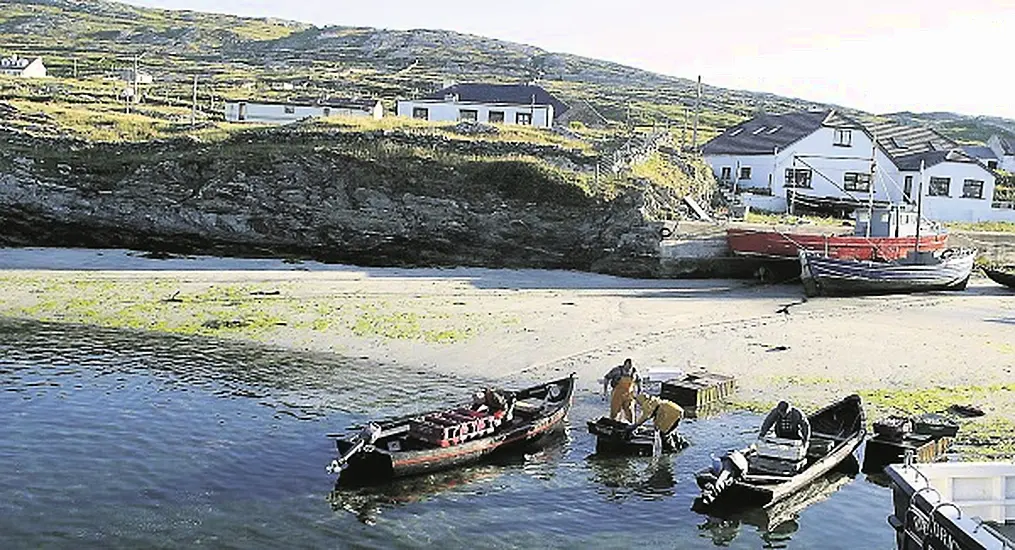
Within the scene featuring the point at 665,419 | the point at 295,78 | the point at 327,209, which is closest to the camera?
the point at 665,419

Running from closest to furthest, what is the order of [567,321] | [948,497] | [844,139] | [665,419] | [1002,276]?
[948,497], [665,419], [567,321], [1002,276], [844,139]

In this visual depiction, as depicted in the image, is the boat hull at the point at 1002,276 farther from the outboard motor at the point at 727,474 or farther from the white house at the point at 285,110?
the white house at the point at 285,110

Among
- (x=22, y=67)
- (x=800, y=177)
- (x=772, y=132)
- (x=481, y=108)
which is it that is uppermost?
(x=22, y=67)

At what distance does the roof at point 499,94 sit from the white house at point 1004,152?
159ft

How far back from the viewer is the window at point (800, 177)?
63531 mm

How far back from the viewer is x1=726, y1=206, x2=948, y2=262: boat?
42.6 metres

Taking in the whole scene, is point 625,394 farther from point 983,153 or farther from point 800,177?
point 983,153

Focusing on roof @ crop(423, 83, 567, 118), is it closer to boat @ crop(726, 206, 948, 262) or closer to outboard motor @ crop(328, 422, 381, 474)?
boat @ crop(726, 206, 948, 262)

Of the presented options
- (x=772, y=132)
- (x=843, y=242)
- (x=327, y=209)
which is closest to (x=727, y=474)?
(x=843, y=242)

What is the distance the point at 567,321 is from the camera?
3253 cm

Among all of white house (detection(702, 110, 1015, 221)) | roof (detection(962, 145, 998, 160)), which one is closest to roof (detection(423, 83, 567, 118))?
white house (detection(702, 110, 1015, 221))

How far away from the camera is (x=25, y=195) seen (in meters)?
48.7

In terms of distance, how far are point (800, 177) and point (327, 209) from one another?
31.0 m

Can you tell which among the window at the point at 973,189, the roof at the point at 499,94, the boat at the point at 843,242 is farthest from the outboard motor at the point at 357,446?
the roof at the point at 499,94
